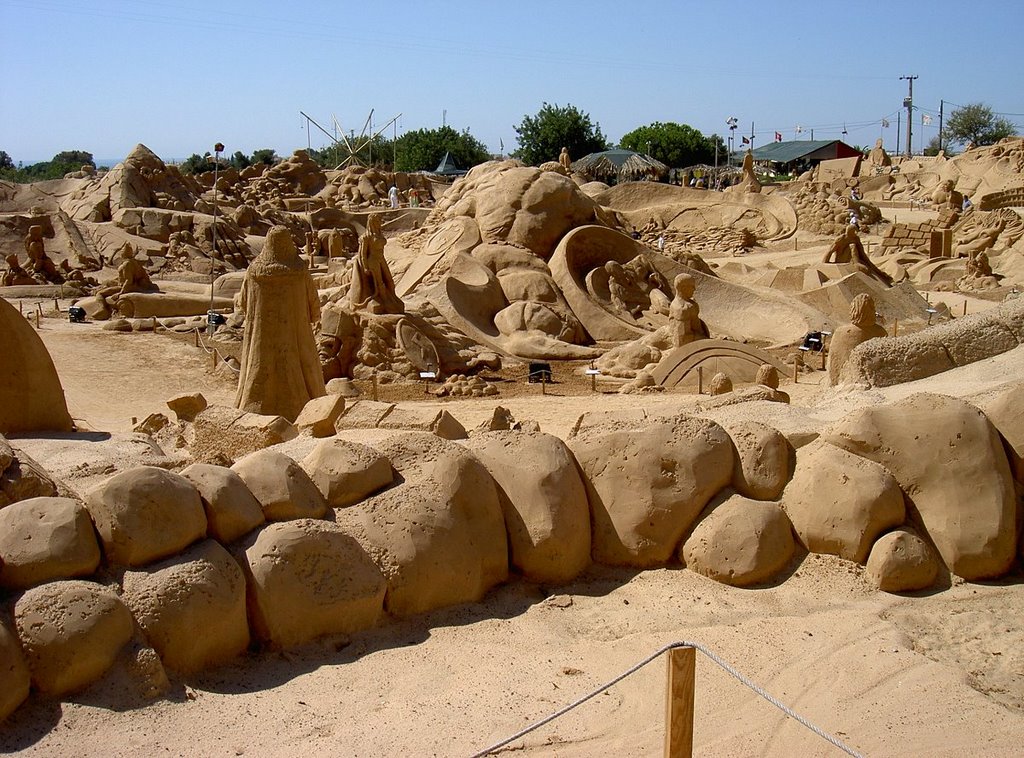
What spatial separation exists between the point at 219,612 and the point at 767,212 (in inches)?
952

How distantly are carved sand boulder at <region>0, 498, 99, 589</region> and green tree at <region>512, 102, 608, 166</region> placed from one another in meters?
44.1

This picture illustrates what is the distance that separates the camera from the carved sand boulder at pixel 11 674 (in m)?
2.88

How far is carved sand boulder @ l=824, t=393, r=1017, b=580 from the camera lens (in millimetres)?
4172

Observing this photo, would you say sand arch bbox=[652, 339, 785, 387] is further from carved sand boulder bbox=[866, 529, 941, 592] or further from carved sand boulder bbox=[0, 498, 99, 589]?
carved sand boulder bbox=[0, 498, 99, 589]

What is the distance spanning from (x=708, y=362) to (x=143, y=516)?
8655 mm

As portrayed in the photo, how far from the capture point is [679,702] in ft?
8.37

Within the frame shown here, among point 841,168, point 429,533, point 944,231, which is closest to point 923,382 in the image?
point 429,533

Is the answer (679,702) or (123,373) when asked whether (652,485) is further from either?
(123,373)

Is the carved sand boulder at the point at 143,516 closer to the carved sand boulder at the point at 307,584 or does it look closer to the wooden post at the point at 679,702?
the carved sand boulder at the point at 307,584

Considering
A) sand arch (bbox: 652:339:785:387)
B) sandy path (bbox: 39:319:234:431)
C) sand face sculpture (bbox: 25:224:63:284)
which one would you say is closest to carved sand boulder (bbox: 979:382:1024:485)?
sand arch (bbox: 652:339:785:387)

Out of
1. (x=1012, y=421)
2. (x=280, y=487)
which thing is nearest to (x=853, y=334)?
(x=1012, y=421)

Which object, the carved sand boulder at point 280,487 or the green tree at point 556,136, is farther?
the green tree at point 556,136

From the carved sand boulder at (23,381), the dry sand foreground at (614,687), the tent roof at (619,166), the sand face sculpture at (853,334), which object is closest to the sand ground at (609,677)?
the dry sand foreground at (614,687)

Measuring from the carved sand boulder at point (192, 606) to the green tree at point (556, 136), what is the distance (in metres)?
44.0
